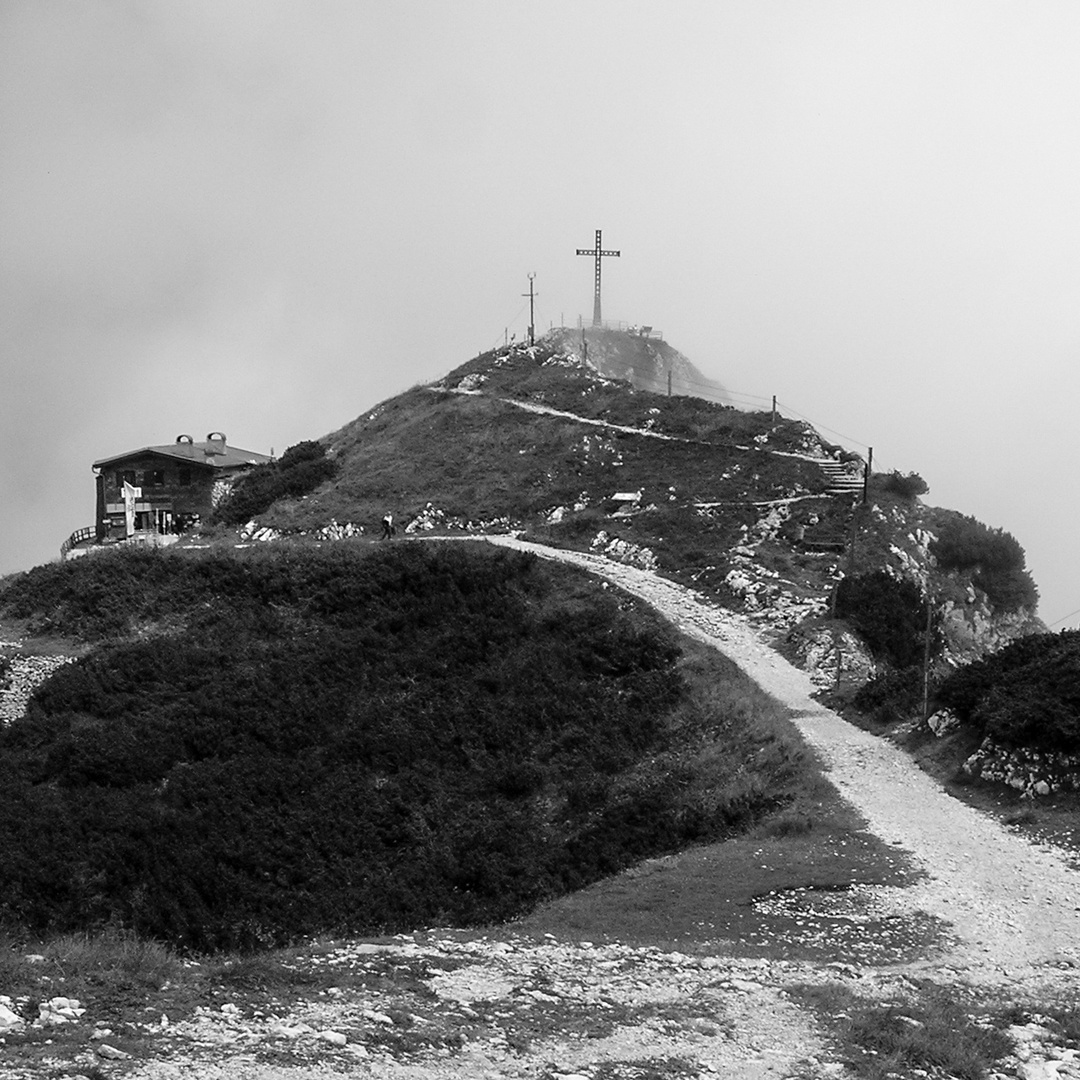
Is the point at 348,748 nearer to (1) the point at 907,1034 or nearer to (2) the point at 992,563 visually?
(1) the point at 907,1034

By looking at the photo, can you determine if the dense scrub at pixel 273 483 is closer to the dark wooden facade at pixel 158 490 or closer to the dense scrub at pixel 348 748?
the dark wooden facade at pixel 158 490

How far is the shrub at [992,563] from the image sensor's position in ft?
132

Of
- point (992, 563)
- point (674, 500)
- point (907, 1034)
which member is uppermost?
point (674, 500)

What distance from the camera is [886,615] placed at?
105 ft

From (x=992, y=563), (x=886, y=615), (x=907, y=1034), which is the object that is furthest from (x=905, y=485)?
(x=907, y=1034)

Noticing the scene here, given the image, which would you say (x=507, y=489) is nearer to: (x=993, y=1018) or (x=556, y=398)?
(x=556, y=398)

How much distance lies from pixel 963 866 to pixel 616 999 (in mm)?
8147

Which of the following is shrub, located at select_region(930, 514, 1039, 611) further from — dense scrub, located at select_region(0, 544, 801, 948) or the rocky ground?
the rocky ground

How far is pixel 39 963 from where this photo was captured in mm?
11117

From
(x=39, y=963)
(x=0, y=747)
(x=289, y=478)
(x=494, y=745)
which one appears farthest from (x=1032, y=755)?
(x=289, y=478)

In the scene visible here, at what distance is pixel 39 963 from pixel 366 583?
25271 millimetres

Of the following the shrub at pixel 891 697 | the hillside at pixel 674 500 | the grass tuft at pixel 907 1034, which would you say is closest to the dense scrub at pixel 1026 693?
the shrub at pixel 891 697

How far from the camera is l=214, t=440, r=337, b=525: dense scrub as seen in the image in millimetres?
53438

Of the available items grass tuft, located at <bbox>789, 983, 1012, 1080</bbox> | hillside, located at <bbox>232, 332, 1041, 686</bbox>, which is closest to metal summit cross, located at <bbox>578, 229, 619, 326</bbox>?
hillside, located at <bbox>232, 332, 1041, 686</bbox>
